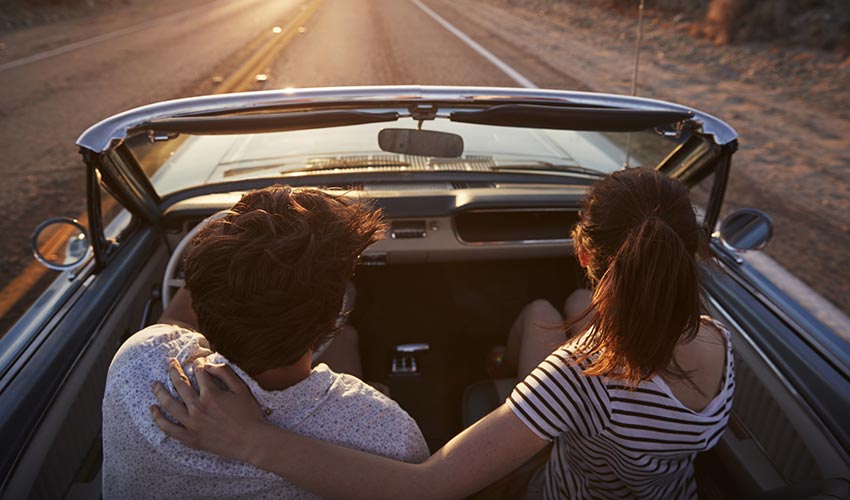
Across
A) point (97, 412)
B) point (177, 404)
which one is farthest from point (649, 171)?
point (97, 412)

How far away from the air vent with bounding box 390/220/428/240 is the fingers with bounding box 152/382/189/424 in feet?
6.71

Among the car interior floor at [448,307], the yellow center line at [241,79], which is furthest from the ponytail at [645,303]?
the car interior floor at [448,307]

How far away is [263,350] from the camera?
4.04 feet

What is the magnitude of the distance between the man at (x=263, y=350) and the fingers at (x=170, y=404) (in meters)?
0.03

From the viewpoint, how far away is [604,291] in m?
1.38

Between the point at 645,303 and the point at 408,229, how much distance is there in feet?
6.72

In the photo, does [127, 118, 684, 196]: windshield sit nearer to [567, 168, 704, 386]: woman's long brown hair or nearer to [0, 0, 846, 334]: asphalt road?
[567, 168, 704, 386]: woman's long brown hair

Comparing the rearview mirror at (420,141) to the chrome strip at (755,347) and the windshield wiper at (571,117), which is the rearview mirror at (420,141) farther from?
the chrome strip at (755,347)

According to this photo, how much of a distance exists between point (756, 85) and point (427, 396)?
10468 mm

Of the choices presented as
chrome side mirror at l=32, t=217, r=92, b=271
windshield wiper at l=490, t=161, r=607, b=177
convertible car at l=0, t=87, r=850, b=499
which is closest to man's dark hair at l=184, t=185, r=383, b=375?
convertible car at l=0, t=87, r=850, b=499

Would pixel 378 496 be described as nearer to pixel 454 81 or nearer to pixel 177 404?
pixel 177 404

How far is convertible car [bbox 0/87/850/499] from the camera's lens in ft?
6.03

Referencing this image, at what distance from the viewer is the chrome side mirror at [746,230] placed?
2.57m

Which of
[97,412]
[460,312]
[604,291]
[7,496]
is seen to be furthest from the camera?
[460,312]
